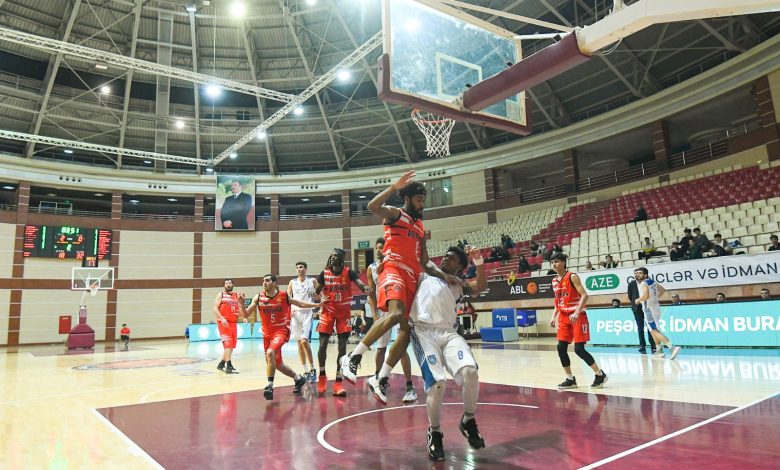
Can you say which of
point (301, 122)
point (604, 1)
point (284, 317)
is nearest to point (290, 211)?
point (301, 122)

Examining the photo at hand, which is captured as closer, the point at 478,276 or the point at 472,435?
the point at 472,435

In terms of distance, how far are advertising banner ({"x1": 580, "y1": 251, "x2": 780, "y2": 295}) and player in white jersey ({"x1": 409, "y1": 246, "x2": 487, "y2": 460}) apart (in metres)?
12.2

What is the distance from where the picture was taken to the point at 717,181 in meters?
20.1

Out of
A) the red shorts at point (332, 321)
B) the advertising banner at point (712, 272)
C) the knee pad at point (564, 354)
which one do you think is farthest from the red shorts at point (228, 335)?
the advertising banner at point (712, 272)

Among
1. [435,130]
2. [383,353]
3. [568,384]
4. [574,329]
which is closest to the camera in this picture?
[383,353]

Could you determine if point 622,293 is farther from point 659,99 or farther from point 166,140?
point 166,140

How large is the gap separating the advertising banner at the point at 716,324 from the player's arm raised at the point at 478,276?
10074 mm

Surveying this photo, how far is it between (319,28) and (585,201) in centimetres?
1721

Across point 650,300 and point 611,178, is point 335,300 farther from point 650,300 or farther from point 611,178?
point 611,178

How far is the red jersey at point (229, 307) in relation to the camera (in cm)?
1095

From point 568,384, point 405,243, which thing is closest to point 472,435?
point 405,243

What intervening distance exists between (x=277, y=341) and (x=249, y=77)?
981 inches

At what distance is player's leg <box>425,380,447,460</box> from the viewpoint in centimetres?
384

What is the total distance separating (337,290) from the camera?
7.66 metres
